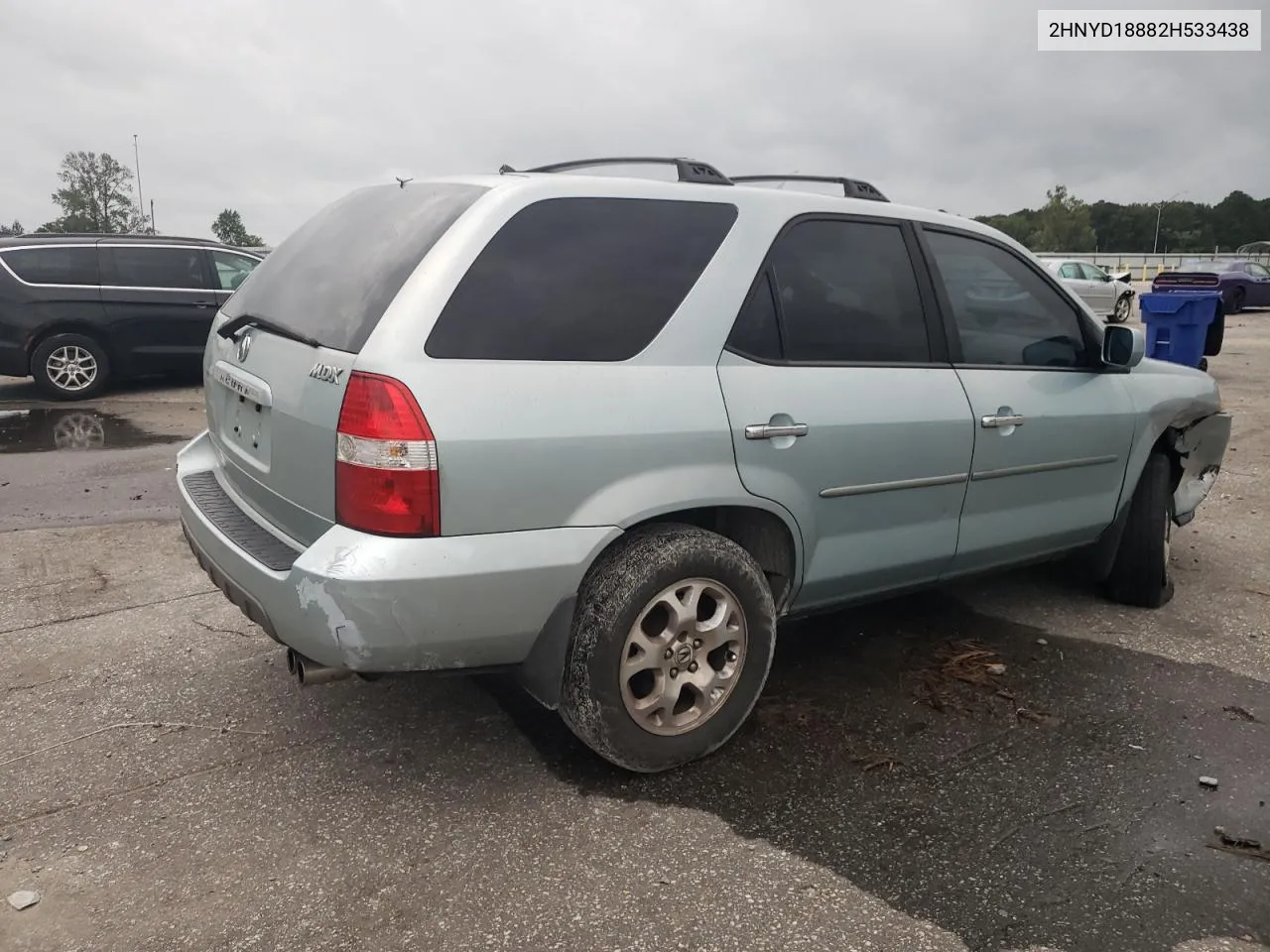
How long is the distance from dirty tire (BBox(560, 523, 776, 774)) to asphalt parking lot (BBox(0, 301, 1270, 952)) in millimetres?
132

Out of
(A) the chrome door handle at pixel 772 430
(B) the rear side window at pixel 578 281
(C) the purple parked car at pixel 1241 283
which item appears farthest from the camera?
(C) the purple parked car at pixel 1241 283

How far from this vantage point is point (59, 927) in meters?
Result: 2.28

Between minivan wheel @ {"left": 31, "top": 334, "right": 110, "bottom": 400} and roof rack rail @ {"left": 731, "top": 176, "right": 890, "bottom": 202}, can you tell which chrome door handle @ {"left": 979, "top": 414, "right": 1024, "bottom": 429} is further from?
minivan wheel @ {"left": 31, "top": 334, "right": 110, "bottom": 400}

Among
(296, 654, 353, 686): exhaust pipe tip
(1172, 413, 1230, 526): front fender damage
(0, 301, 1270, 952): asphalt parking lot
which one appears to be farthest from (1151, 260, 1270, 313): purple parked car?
(296, 654, 353, 686): exhaust pipe tip

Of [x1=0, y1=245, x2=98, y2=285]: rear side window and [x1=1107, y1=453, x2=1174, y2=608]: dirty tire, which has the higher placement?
[x1=0, y1=245, x2=98, y2=285]: rear side window

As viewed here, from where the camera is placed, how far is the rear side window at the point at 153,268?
10594 mm

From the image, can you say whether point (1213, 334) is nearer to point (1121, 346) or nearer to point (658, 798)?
point (1121, 346)

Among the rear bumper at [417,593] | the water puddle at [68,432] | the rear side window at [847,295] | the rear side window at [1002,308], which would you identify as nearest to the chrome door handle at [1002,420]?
the rear side window at [1002,308]

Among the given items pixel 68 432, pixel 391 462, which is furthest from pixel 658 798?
pixel 68 432

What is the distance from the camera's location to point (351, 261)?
2924 millimetres

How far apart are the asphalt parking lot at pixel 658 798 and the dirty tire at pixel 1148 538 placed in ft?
0.56

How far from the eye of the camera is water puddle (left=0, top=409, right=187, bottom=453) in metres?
7.95

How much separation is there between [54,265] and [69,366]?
3.44ft

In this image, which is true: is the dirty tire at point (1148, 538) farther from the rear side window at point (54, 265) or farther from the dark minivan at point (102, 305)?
the rear side window at point (54, 265)
